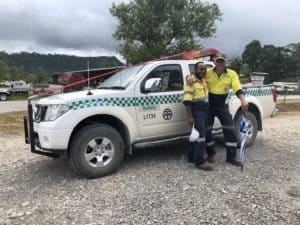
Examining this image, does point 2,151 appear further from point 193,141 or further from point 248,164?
point 248,164

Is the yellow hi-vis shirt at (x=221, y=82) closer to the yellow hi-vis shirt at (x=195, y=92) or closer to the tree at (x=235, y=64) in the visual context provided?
the yellow hi-vis shirt at (x=195, y=92)

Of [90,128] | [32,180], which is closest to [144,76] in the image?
[90,128]

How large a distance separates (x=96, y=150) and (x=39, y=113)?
1.04 metres

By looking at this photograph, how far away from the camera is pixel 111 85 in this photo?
23.0ft

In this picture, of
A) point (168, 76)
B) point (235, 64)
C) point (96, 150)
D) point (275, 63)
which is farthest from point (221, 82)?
point (275, 63)

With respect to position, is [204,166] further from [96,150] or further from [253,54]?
[253,54]

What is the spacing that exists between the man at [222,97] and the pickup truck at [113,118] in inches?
19.5

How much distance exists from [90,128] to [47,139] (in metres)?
0.63

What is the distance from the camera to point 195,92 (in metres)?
6.57

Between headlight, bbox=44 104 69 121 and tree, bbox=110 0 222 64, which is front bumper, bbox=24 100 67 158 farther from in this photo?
tree, bbox=110 0 222 64

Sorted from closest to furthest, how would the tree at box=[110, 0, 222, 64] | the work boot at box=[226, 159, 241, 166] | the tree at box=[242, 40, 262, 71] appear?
the work boot at box=[226, 159, 241, 166] → the tree at box=[110, 0, 222, 64] → the tree at box=[242, 40, 262, 71]

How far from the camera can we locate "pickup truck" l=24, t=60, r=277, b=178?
19.6 feet

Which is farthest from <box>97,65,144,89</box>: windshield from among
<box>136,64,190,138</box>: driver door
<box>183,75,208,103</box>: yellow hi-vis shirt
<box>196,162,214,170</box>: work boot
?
<box>196,162,214,170</box>: work boot

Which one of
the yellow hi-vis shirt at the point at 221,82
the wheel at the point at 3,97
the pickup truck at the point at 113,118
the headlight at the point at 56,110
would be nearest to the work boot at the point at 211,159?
the pickup truck at the point at 113,118
